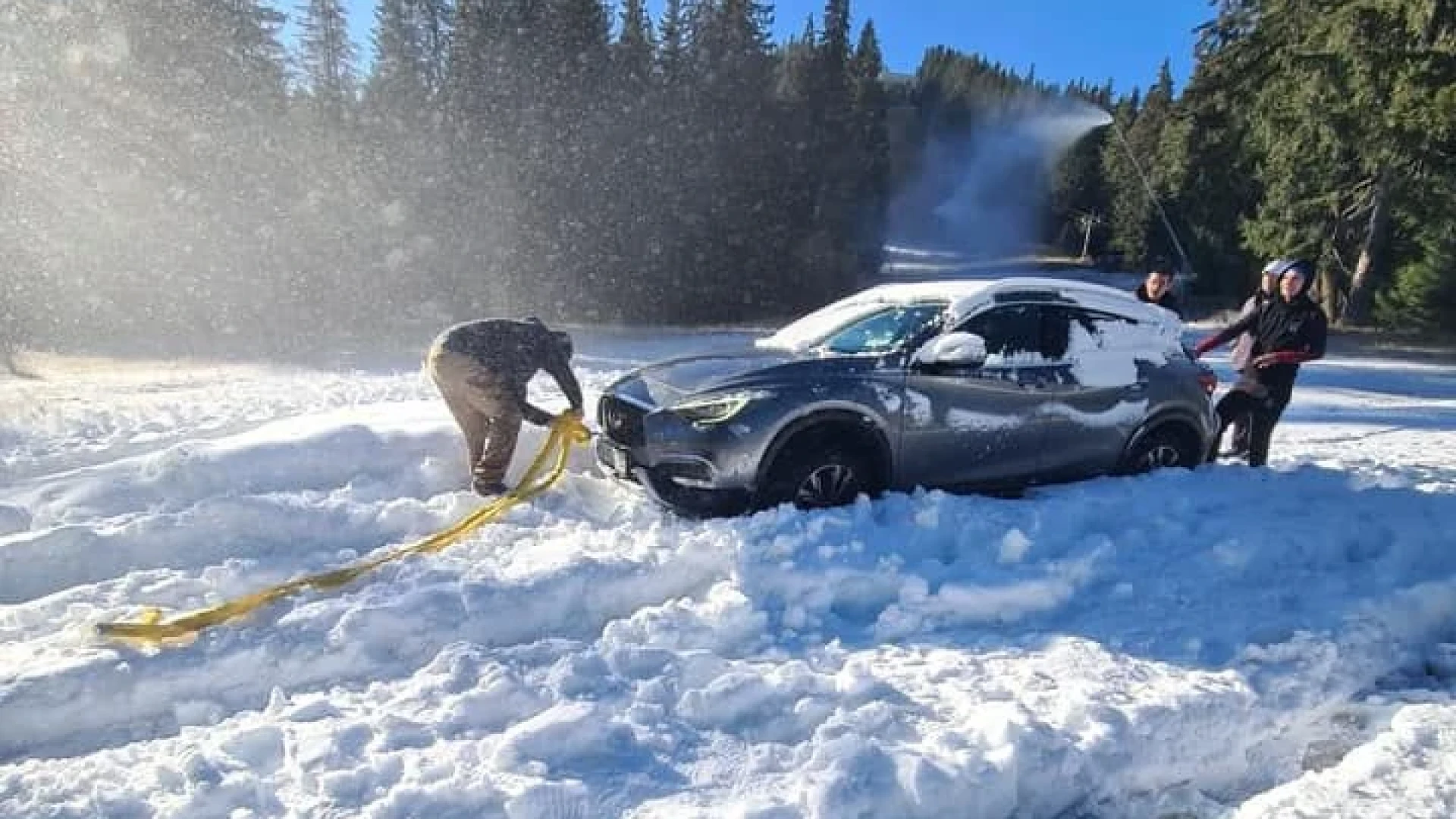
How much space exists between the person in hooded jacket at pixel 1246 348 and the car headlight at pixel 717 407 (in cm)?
461

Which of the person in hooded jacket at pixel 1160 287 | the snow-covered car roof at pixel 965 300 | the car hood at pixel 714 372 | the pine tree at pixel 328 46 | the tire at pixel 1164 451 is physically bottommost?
the tire at pixel 1164 451

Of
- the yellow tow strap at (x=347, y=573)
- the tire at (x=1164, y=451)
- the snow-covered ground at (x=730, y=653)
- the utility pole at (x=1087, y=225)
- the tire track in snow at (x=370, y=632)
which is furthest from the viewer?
the utility pole at (x=1087, y=225)

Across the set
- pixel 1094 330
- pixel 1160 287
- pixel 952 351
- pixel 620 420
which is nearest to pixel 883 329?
pixel 952 351

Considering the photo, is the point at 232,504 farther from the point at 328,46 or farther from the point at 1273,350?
the point at 328,46

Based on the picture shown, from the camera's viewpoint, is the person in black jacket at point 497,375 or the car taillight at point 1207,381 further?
the car taillight at point 1207,381

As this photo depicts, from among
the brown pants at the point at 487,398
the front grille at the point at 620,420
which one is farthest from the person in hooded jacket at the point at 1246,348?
the brown pants at the point at 487,398

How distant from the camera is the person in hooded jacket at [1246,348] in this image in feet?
22.8

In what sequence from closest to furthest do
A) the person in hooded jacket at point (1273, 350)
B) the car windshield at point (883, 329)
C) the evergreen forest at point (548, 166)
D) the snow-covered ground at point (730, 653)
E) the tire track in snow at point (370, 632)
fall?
the snow-covered ground at point (730, 653)
the tire track in snow at point (370, 632)
the car windshield at point (883, 329)
the person in hooded jacket at point (1273, 350)
the evergreen forest at point (548, 166)

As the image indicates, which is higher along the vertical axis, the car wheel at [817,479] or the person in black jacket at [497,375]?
the person in black jacket at [497,375]

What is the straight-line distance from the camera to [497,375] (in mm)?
5652

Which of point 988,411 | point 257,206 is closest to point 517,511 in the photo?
point 988,411

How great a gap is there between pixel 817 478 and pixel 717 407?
79 centimetres

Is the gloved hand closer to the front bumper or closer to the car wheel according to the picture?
the front bumper

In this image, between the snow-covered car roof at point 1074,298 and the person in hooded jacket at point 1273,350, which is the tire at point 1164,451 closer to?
the person in hooded jacket at point 1273,350
